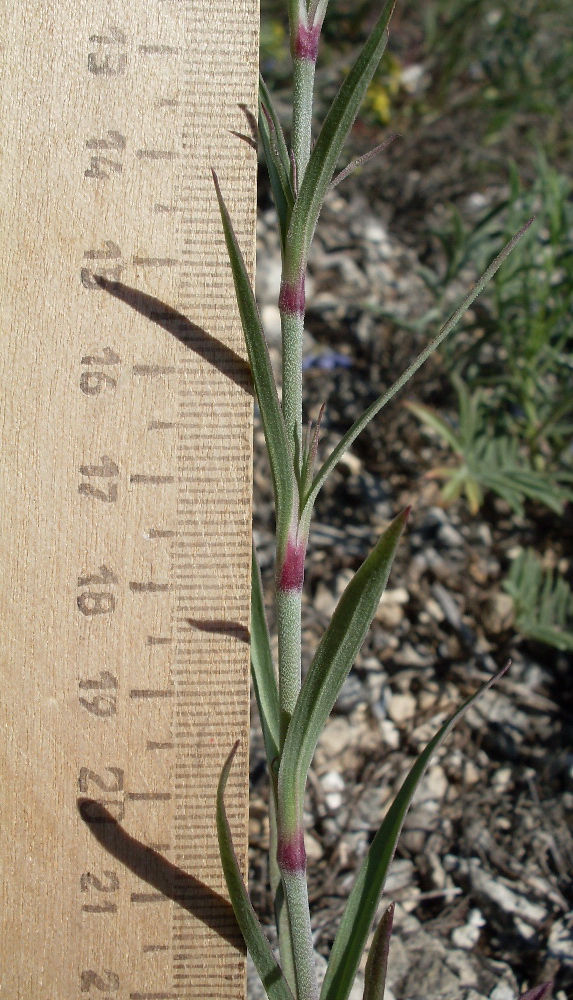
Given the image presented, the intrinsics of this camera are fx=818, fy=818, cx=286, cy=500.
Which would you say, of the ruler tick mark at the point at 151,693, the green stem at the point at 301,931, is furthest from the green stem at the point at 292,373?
the green stem at the point at 301,931

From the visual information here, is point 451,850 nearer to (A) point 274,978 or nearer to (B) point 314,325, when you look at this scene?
(A) point 274,978

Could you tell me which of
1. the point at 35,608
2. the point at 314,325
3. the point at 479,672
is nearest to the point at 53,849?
the point at 35,608

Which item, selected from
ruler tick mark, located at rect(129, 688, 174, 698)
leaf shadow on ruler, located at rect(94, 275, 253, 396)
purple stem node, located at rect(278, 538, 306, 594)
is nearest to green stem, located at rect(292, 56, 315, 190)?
leaf shadow on ruler, located at rect(94, 275, 253, 396)

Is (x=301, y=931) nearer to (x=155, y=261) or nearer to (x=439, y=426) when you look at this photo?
(x=155, y=261)

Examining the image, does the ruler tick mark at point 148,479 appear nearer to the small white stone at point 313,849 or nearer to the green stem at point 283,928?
the green stem at point 283,928

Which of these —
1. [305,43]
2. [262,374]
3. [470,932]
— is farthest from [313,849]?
[305,43]

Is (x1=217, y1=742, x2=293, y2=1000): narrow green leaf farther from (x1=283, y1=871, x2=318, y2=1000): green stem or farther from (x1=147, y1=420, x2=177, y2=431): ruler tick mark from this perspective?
(x1=147, y1=420, x2=177, y2=431): ruler tick mark
